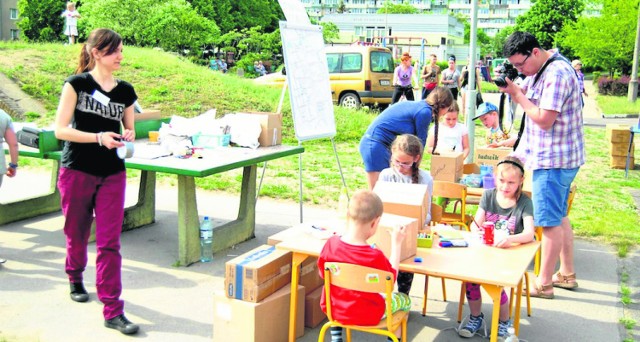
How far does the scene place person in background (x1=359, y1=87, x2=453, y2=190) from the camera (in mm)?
5363

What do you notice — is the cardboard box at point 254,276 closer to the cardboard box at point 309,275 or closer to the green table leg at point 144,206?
the cardboard box at point 309,275

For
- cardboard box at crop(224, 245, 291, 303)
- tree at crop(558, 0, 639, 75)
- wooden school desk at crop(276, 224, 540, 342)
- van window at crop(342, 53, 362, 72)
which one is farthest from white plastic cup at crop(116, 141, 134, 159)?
tree at crop(558, 0, 639, 75)

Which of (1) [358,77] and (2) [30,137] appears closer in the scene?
(2) [30,137]

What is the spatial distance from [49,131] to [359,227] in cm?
382

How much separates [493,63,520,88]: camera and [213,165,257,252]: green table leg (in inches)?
109

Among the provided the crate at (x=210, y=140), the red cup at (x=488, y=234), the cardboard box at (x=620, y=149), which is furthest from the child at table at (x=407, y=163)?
the cardboard box at (x=620, y=149)

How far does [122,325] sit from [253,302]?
996mm

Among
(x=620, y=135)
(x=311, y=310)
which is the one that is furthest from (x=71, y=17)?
(x=311, y=310)

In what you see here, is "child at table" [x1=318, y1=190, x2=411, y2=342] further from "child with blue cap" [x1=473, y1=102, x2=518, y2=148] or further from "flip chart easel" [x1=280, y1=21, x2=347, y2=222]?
"child with blue cap" [x1=473, y1=102, x2=518, y2=148]

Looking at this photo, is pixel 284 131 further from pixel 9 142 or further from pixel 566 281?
pixel 566 281

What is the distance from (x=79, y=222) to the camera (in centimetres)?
430

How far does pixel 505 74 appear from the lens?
460 cm

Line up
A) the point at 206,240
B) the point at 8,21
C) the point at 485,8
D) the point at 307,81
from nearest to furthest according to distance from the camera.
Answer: the point at 206,240 < the point at 307,81 < the point at 8,21 < the point at 485,8

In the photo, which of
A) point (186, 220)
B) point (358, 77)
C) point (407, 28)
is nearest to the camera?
point (186, 220)
